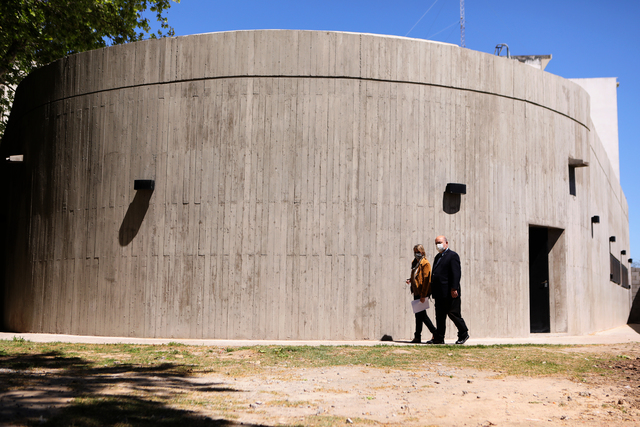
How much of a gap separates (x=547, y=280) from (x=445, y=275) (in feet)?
15.1

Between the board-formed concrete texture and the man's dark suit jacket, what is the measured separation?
1.27 meters

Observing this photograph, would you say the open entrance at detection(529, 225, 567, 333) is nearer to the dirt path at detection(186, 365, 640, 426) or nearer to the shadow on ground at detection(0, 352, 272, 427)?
the dirt path at detection(186, 365, 640, 426)

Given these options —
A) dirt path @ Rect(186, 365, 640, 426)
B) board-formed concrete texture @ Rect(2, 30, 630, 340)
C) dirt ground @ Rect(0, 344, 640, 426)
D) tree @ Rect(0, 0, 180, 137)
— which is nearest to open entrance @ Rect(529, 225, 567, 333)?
board-formed concrete texture @ Rect(2, 30, 630, 340)

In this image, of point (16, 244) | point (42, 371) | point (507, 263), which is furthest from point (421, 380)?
point (16, 244)

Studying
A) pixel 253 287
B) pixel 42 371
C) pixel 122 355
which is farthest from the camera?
pixel 253 287

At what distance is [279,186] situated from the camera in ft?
36.0

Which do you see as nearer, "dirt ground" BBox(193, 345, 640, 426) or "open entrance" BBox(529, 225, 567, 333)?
"dirt ground" BBox(193, 345, 640, 426)

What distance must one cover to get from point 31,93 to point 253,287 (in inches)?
282

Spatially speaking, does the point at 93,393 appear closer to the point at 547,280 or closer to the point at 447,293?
the point at 447,293

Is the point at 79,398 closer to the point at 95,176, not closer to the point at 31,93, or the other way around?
the point at 95,176

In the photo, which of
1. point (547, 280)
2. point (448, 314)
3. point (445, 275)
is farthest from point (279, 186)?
point (547, 280)

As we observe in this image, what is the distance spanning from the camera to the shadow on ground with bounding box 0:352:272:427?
166 inches

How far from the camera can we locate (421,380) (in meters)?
6.23

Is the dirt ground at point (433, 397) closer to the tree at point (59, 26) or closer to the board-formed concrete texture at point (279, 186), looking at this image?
the board-formed concrete texture at point (279, 186)
